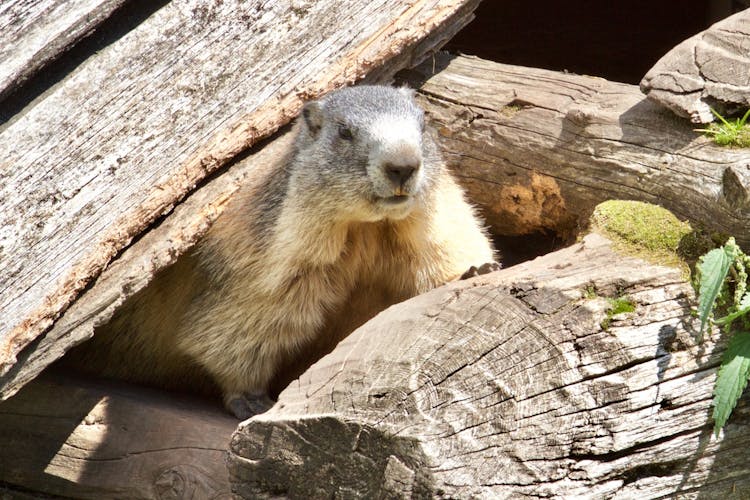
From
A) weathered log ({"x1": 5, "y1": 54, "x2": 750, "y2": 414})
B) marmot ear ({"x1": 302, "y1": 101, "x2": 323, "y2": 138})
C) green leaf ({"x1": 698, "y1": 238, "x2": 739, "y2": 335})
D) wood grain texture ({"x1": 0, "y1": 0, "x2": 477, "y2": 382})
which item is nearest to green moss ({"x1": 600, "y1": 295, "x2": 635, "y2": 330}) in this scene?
green leaf ({"x1": 698, "y1": 238, "x2": 739, "y2": 335})

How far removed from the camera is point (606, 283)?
3.68m

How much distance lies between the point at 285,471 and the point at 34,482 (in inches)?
90.5

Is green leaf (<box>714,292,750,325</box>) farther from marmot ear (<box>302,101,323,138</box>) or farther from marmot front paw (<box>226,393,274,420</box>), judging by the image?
marmot front paw (<box>226,393,274,420</box>)

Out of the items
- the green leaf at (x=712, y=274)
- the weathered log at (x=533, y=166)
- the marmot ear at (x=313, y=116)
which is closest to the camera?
the green leaf at (x=712, y=274)

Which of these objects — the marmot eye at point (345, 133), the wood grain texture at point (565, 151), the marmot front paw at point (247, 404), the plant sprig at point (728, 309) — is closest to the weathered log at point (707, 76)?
the wood grain texture at point (565, 151)

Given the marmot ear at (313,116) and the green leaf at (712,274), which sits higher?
the marmot ear at (313,116)

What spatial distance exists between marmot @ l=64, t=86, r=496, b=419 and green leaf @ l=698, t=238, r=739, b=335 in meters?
1.39

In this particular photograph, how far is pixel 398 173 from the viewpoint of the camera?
421 cm

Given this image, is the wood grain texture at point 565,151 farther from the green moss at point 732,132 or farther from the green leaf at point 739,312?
the green leaf at point 739,312

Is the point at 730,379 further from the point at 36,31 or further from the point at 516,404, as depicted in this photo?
the point at 36,31

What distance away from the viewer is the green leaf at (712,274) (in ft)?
11.6

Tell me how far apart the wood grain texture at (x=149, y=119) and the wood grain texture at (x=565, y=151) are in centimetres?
52

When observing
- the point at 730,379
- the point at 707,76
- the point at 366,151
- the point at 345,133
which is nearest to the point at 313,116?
the point at 345,133

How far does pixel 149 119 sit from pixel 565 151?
87.5 inches
